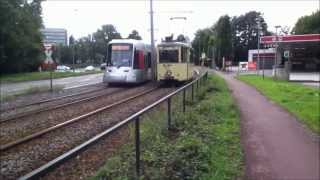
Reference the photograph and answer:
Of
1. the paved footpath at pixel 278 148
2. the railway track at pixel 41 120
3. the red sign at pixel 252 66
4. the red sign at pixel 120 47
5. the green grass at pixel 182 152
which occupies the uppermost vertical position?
the red sign at pixel 120 47

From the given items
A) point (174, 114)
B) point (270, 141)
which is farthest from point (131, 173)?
point (174, 114)

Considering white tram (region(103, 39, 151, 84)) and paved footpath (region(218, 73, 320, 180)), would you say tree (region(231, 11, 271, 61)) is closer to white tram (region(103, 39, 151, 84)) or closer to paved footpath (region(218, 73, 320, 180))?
white tram (region(103, 39, 151, 84))

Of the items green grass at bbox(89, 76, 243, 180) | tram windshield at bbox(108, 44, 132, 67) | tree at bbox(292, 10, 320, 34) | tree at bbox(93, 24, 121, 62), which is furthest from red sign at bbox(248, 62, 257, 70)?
green grass at bbox(89, 76, 243, 180)

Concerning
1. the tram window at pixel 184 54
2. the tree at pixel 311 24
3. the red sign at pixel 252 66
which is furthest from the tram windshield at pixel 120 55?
the tree at pixel 311 24

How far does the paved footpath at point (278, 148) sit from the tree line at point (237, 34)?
3384 inches

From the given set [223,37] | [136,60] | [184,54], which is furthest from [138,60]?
[223,37]

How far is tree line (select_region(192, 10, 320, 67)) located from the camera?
107 m

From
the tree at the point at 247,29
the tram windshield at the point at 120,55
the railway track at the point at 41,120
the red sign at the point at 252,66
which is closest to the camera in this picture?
the railway track at the point at 41,120

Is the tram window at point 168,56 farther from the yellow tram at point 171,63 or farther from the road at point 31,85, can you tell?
the road at point 31,85

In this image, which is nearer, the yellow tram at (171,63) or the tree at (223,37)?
the yellow tram at (171,63)

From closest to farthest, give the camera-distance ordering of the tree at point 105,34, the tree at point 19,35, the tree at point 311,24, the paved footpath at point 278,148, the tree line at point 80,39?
1. the paved footpath at point 278,148
2. the tree at point 19,35
3. the tree line at point 80,39
4. the tree at point 311,24
5. the tree at point 105,34

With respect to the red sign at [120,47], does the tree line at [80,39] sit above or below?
above

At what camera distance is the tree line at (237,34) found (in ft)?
351

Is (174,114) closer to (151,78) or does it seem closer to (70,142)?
(70,142)
